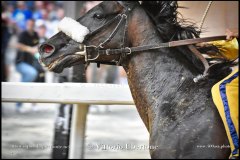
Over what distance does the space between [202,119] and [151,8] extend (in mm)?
905

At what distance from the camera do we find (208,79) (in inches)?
124

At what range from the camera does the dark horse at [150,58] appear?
3047 mm

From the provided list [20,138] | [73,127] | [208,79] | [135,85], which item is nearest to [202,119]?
[208,79]

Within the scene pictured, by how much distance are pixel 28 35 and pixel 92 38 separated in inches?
185

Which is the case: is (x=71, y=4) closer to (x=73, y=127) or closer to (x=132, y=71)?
(x=73, y=127)

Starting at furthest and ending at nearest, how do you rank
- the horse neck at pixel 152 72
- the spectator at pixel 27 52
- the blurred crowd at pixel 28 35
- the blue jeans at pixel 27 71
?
1. the blurred crowd at pixel 28 35
2. the spectator at pixel 27 52
3. the blue jeans at pixel 27 71
4. the horse neck at pixel 152 72

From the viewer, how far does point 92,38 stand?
3309mm

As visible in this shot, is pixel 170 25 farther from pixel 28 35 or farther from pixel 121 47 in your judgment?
pixel 28 35

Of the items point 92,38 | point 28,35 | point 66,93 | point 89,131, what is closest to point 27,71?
point 28,35

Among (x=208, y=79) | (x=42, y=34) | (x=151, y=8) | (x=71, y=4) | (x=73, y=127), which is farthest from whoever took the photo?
(x=42, y=34)

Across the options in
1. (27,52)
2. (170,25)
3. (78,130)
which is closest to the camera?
(170,25)

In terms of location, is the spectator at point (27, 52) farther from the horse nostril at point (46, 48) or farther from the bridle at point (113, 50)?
the bridle at point (113, 50)

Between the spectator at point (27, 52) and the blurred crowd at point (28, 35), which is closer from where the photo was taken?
the spectator at point (27, 52)

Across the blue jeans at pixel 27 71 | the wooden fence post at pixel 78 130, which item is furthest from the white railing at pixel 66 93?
the blue jeans at pixel 27 71
